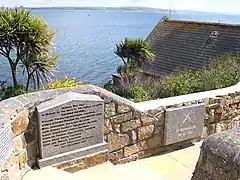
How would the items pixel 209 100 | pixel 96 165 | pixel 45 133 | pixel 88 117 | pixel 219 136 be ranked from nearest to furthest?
1. pixel 219 136
2. pixel 45 133
3. pixel 88 117
4. pixel 96 165
5. pixel 209 100

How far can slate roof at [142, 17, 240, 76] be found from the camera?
13.8m

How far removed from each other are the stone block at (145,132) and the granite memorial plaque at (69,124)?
2.26ft

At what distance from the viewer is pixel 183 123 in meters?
4.75

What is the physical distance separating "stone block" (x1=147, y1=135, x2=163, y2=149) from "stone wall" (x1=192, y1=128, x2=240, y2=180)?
3.08 metres

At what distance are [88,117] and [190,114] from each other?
170cm

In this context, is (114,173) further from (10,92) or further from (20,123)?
(10,92)

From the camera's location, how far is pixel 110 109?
13.4 ft

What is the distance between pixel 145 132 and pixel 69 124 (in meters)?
1.27

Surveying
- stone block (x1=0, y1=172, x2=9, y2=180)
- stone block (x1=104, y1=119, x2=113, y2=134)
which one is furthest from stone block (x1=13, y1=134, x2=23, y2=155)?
stone block (x1=104, y1=119, x2=113, y2=134)

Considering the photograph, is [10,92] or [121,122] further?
[10,92]

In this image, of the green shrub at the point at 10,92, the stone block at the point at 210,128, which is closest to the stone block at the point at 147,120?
the stone block at the point at 210,128

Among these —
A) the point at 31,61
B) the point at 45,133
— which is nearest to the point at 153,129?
the point at 45,133

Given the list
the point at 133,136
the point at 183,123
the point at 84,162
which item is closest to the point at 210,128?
the point at 183,123

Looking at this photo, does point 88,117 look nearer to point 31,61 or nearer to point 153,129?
point 153,129
